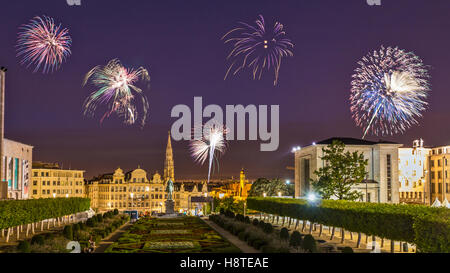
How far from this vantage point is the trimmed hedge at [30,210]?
42319 millimetres

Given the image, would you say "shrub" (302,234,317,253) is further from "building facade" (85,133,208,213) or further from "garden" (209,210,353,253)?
"building facade" (85,133,208,213)

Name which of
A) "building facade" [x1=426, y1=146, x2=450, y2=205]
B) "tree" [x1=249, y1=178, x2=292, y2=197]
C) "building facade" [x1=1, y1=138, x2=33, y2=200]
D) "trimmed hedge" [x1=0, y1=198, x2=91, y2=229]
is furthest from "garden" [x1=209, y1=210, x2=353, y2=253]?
"building facade" [x1=426, y1=146, x2=450, y2=205]

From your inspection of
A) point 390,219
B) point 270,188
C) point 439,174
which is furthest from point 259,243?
point 439,174

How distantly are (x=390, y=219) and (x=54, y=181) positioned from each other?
15015 centimetres

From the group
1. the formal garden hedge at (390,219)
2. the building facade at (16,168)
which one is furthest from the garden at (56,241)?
the building facade at (16,168)

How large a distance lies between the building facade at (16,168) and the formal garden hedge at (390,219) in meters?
60.2

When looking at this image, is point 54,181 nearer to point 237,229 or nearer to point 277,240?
point 237,229

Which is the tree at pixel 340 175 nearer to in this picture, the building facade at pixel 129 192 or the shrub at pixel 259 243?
the shrub at pixel 259 243
